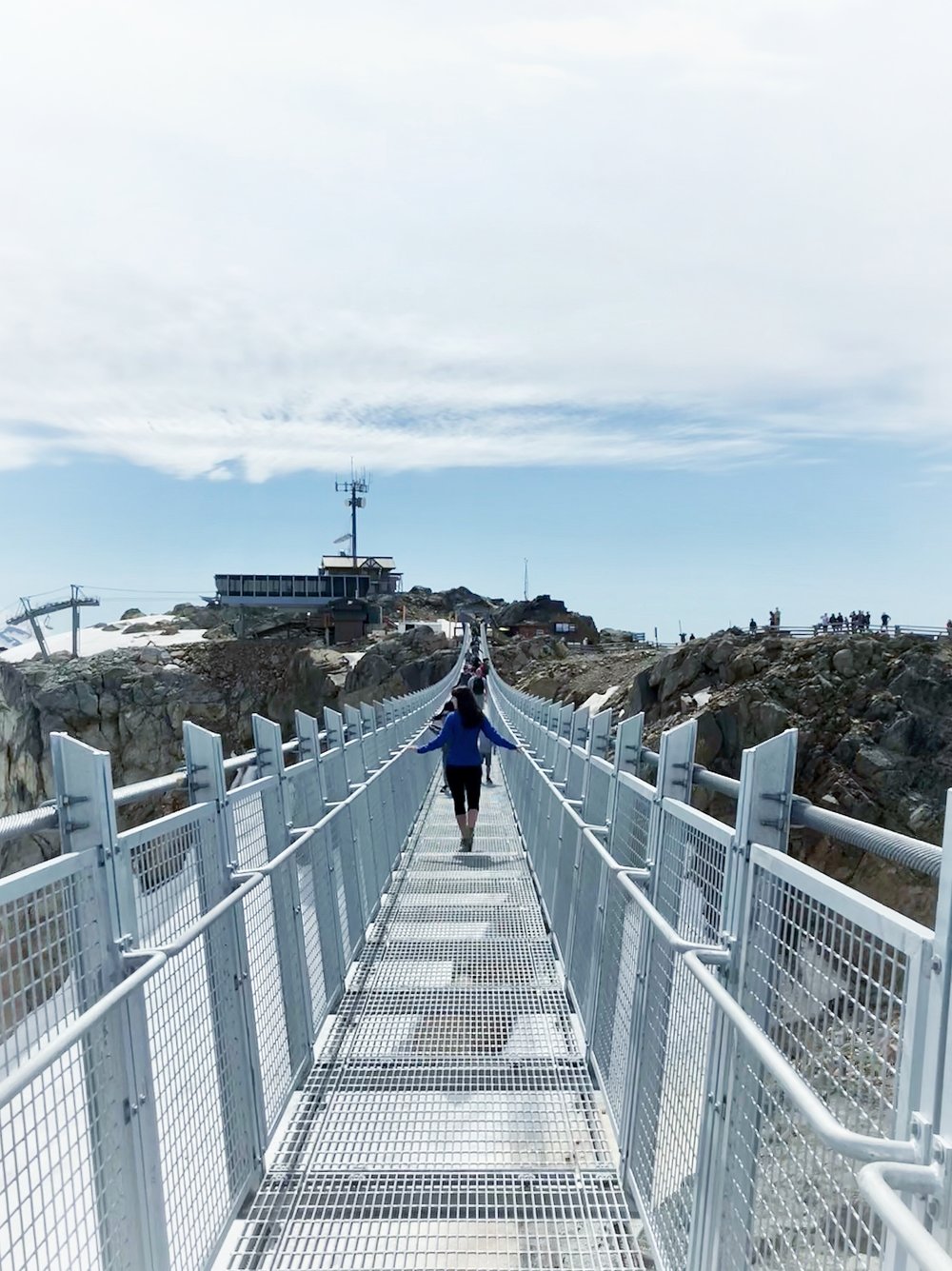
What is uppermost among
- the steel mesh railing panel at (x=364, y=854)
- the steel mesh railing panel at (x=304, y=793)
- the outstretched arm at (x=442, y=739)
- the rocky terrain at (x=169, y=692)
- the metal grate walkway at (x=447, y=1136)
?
the steel mesh railing panel at (x=304, y=793)

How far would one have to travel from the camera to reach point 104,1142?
249 cm

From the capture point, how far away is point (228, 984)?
3600mm

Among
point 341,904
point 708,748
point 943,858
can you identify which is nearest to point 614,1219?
point 943,858

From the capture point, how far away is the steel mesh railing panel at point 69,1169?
6.64 feet

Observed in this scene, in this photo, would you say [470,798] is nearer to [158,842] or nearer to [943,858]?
[158,842]

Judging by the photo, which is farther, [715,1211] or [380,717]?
[380,717]

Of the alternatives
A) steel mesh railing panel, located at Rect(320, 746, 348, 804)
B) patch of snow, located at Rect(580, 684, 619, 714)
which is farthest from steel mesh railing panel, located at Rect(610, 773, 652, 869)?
patch of snow, located at Rect(580, 684, 619, 714)

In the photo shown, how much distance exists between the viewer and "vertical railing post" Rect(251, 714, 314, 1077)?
443 cm

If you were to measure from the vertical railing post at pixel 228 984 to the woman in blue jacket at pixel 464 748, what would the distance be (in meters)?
4.75

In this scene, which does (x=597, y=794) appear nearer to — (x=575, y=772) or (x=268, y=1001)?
(x=575, y=772)

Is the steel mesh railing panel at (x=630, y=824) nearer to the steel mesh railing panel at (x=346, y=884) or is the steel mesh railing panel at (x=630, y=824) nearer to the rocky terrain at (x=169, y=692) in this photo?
the steel mesh railing panel at (x=346, y=884)

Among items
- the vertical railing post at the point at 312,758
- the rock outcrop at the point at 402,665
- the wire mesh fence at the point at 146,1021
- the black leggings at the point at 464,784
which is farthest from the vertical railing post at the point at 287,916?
the rock outcrop at the point at 402,665

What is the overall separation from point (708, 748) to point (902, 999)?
84.3 ft

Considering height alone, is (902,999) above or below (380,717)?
above
